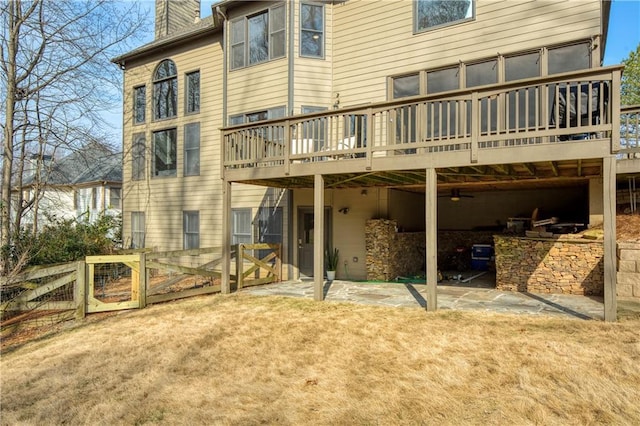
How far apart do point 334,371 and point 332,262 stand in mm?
5800

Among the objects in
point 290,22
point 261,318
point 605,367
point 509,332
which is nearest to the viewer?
point 605,367

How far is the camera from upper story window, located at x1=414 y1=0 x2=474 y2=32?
28.6 ft

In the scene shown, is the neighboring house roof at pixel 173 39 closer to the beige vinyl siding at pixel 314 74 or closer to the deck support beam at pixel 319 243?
the beige vinyl siding at pixel 314 74

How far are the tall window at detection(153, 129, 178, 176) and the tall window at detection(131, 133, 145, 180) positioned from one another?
551 mm

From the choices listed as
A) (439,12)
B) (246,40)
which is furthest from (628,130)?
(246,40)

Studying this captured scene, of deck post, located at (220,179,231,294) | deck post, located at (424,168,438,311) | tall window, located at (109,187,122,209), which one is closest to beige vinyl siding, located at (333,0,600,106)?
deck post, located at (424,168,438,311)

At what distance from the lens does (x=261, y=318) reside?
6621 mm

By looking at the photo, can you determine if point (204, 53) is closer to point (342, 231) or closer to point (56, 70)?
point (56, 70)

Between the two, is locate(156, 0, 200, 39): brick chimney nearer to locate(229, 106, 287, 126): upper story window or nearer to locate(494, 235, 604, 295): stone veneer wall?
locate(229, 106, 287, 126): upper story window

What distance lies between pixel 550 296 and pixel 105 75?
13.2 meters

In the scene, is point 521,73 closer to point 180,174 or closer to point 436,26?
point 436,26

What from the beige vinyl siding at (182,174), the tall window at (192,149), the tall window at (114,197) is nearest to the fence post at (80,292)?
the beige vinyl siding at (182,174)

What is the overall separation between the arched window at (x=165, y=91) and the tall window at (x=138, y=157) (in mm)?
1043

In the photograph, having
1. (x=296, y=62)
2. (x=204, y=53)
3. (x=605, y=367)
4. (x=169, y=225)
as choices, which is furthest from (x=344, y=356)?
(x=204, y=53)
